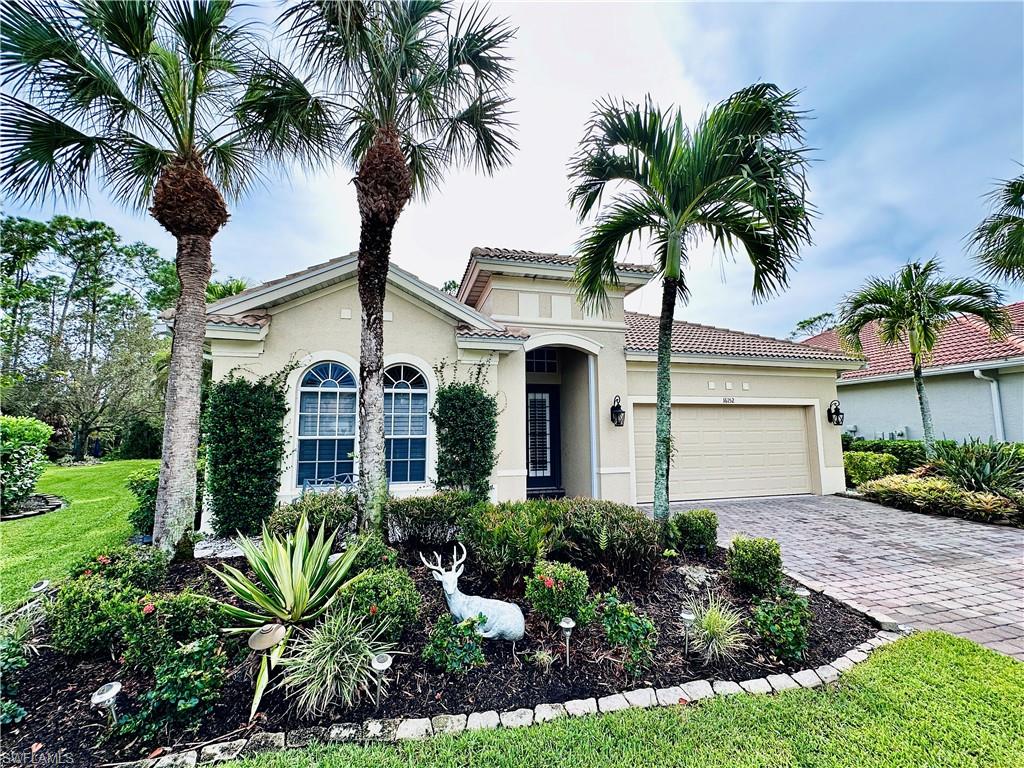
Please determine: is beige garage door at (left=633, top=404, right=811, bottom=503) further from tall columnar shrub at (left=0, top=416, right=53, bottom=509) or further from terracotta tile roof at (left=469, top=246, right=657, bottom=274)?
tall columnar shrub at (left=0, top=416, right=53, bottom=509)

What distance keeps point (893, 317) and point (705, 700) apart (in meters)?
14.0

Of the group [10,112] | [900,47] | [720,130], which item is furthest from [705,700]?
[900,47]

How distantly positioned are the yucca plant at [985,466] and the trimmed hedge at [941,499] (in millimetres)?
279

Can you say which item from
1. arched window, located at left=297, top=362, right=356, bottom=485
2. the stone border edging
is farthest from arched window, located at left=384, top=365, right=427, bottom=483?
the stone border edging

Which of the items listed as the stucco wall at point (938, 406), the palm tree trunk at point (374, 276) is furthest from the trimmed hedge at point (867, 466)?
the palm tree trunk at point (374, 276)

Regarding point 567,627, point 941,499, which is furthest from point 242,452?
point 941,499

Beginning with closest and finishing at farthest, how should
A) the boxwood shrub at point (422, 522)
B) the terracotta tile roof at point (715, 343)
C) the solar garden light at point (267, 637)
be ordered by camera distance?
the solar garden light at point (267, 637), the boxwood shrub at point (422, 522), the terracotta tile roof at point (715, 343)

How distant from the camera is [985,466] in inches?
425

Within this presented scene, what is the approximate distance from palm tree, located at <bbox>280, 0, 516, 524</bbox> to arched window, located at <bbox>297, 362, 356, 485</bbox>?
270cm

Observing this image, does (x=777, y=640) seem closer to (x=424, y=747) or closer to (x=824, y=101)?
(x=424, y=747)

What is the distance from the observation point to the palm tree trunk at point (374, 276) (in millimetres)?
6293

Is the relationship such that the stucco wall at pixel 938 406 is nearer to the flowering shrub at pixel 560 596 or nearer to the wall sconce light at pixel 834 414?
the wall sconce light at pixel 834 414

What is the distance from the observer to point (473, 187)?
8117 millimetres

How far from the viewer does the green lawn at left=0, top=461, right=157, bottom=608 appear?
6398 millimetres
